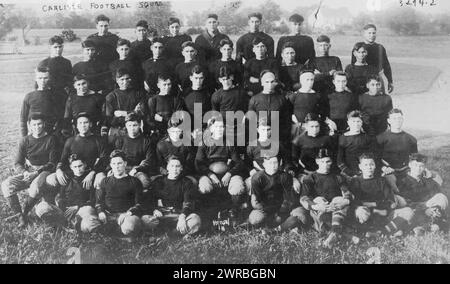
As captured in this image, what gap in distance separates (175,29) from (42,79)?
4.33ft

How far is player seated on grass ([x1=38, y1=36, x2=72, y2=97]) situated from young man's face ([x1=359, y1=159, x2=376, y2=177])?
273cm

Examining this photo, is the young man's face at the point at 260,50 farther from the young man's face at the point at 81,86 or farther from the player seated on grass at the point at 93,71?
the young man's face at the point at 81,86

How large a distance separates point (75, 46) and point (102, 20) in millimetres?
362

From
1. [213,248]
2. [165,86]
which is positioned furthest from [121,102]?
[213,248]

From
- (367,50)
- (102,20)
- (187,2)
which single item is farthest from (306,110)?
(102,20)

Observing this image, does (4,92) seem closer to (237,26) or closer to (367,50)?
(237,26)

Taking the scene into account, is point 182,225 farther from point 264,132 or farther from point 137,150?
point 264,132

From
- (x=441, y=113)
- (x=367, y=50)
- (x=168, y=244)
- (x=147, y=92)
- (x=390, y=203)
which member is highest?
(x=367, y=50)

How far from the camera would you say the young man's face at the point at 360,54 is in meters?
3.98

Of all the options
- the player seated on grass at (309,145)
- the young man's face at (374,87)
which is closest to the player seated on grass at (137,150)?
the player seated on grass at (309,145)

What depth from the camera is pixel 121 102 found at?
3.96m

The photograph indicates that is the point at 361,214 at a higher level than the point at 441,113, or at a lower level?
lower

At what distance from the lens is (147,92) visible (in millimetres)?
4031

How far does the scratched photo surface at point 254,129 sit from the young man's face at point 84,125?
0.59 feet
